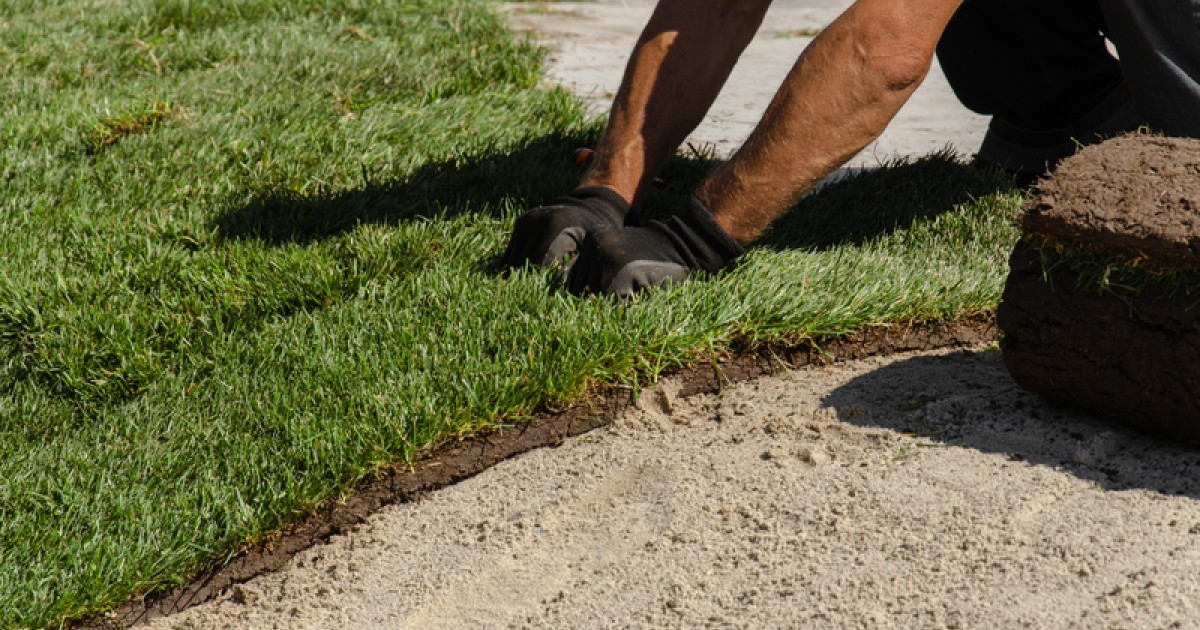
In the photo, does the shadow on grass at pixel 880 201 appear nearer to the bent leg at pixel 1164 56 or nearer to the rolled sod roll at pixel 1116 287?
the bent leg at pixel 1164 56

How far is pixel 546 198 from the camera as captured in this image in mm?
3621

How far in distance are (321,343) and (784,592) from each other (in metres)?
1.39

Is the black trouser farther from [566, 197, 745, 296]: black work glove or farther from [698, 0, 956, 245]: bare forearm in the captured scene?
[566, 197, 745, 296]: black work glove

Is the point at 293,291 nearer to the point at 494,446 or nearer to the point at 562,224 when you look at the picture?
the point at 562,224

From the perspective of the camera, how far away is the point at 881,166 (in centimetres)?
379

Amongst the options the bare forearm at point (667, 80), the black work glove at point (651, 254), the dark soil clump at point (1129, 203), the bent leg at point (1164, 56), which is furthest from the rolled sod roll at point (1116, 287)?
the bare forearm at point (667, 80)

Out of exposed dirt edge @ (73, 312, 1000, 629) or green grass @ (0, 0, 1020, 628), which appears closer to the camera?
exposed dirt edge @ (73, 312, 1000, 629)

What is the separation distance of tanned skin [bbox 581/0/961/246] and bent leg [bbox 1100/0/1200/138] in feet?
1.59

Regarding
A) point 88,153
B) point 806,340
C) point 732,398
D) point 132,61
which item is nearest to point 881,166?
point 806,340

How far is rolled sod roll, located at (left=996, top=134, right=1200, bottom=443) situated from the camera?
201 centimetres

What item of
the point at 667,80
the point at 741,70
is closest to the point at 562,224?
the point at 667,80

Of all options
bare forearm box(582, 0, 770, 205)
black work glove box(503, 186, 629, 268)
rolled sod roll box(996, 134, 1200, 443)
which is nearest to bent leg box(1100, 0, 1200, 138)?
rolled sod roll box(996, 134, 1200, 443)

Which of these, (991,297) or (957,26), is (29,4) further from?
(991,297)

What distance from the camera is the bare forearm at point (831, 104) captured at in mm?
2604
